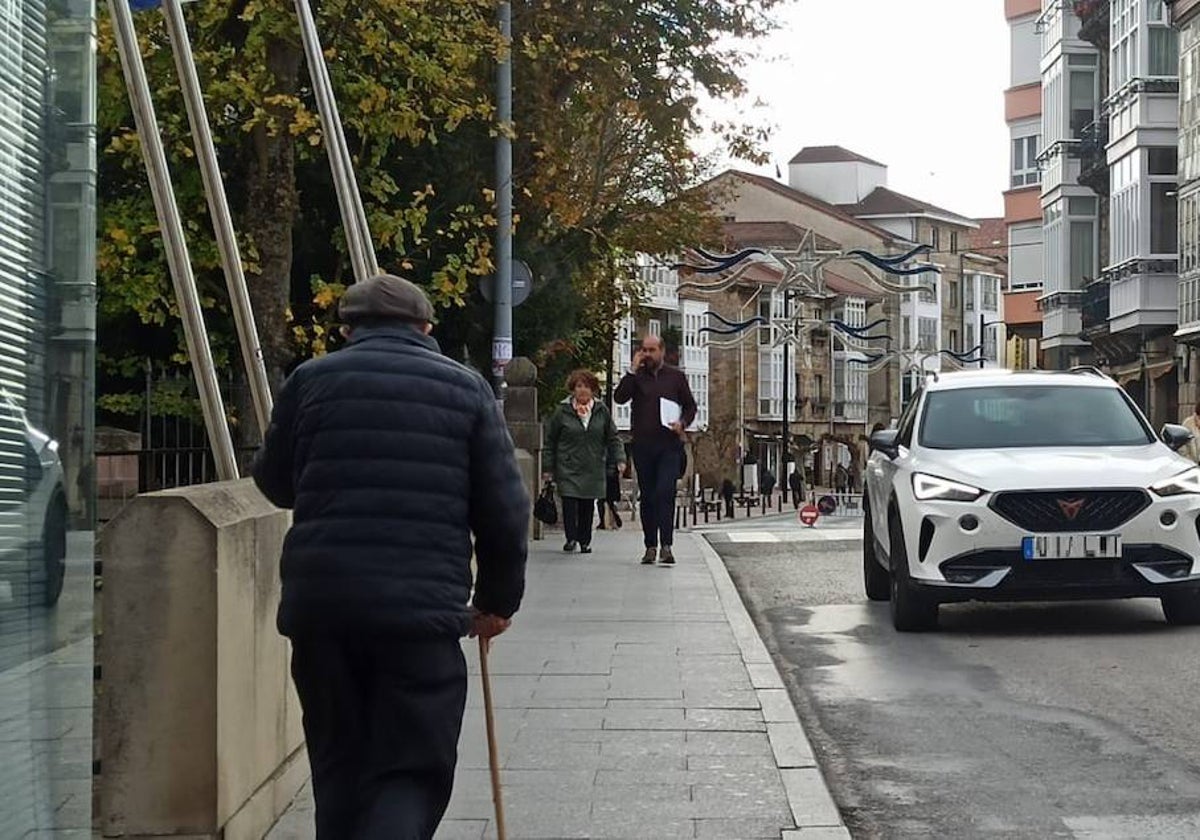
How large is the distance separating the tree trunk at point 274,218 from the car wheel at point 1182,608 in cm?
804

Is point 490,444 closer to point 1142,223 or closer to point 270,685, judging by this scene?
point 270,685

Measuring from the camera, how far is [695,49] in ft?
104

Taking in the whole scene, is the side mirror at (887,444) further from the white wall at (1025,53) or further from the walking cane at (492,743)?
the white wall at (1025,53)

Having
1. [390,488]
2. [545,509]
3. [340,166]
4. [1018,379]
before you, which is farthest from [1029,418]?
[545,509]

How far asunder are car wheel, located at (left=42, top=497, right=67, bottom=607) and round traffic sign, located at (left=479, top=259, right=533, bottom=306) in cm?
2063

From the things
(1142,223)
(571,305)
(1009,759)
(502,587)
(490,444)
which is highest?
(1142,223)

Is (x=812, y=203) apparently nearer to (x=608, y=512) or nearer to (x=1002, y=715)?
(x=608, y=512)

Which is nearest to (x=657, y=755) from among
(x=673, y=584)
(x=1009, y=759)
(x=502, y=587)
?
(x=1009, y=759)

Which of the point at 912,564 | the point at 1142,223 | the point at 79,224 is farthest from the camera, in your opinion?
the point at 1142,223

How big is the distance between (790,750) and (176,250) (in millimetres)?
2991

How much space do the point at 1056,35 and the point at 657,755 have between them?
51044 mm

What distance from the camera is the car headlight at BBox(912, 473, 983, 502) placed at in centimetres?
1259

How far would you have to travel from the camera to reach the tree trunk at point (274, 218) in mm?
17875

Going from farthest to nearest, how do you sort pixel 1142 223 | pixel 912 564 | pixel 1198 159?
pixel 1142 223 → pixel 1198 159 → pixel 912 564
